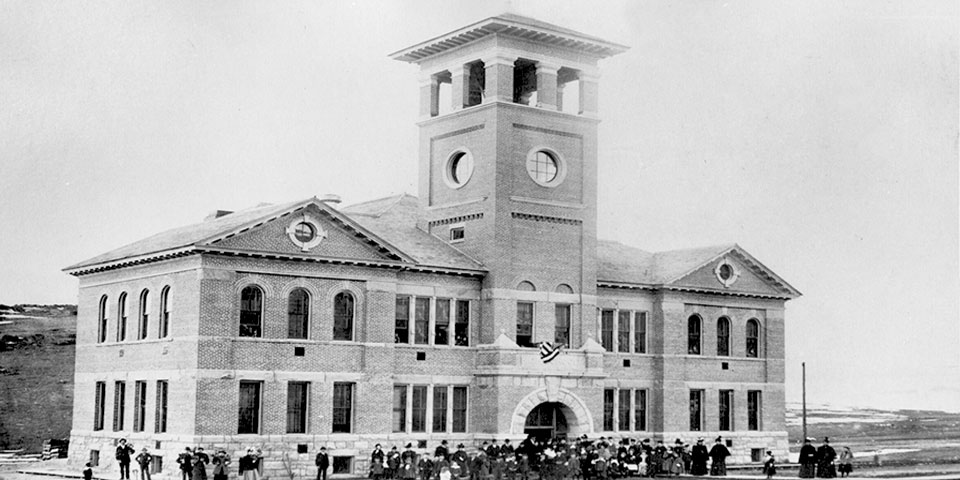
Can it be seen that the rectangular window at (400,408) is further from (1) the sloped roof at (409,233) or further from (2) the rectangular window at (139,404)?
(2) the rectangular window at (139,404)

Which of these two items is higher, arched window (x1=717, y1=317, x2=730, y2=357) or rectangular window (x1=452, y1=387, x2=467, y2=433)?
arched window (x1=717, y1=317, x2=730, y2=357)

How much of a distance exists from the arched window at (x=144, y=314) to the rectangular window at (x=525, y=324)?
524 inches

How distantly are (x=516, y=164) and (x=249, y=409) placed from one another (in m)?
13.7

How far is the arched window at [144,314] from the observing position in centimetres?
4400

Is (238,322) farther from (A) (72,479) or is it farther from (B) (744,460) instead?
(B) (744,460)

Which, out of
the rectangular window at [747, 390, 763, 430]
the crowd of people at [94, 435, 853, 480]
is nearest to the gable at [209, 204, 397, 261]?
the crowd of people at [94, 435, 853, 480]

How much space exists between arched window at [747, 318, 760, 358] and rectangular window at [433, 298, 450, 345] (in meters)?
14.9

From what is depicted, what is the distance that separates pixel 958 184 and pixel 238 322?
26217mm

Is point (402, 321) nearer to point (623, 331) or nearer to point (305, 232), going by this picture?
point (305, 232)

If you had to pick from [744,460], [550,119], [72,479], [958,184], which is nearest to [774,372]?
[744,460]

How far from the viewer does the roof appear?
1850 inches

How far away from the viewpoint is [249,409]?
136ft

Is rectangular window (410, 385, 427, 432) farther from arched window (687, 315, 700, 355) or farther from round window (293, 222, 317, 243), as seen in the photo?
arched window (687, 315, 700, 355)

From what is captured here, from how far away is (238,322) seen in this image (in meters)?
41.4
